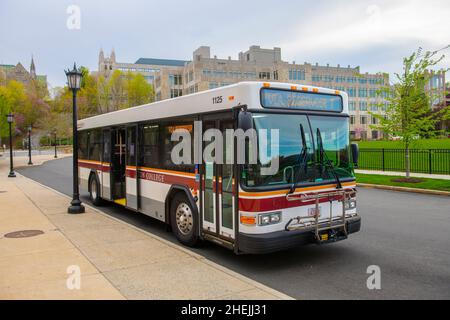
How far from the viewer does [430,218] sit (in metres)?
9.91

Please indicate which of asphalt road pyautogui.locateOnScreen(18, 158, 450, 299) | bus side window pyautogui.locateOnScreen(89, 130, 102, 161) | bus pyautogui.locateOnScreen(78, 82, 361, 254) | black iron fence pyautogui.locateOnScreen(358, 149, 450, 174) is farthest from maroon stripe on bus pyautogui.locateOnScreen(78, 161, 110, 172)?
black iron fence pyautogui.locateOnScreen(358, 149, 450, 174)

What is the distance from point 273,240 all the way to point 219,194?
1.25 meters

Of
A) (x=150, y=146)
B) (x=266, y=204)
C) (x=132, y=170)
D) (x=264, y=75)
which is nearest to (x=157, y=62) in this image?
(x=264, y=75)

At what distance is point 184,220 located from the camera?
24.7ft

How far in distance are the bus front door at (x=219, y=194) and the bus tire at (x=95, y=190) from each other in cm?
663

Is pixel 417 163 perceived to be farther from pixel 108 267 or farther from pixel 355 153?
pixel 108 267

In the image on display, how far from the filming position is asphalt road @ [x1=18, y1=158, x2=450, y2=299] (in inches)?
206

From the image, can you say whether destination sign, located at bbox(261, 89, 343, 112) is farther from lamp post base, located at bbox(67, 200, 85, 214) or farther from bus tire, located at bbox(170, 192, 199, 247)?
lamp post base, located at bbox(67, 200, 85, 214)

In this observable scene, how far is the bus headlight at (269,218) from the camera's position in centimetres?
573

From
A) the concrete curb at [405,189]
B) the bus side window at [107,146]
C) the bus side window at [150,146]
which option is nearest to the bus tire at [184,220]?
the bus side window at [150,146]

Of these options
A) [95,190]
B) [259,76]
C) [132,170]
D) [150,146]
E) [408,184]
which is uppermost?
[259,76]

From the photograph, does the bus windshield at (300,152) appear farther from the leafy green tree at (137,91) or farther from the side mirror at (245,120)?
the leafy green tree at (137,91)

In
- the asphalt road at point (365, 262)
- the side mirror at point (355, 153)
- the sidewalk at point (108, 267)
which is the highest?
the side mirror at point (355, 153)
